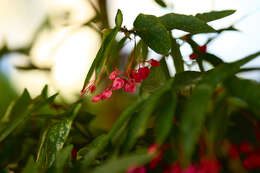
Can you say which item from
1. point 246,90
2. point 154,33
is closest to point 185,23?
point 154,33

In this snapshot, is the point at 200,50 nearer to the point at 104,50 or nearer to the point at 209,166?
the point at 104,50

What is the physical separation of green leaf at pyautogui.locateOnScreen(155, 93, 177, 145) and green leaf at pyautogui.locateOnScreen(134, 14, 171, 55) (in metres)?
0.11

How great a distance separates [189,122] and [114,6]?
92 cm

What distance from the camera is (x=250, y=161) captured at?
293 mm

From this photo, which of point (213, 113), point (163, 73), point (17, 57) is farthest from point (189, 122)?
point (17, 57)

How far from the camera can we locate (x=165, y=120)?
11.5 inches

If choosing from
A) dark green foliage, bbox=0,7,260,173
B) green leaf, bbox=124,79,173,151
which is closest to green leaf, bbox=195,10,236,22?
dark green foliage, bbox=0,7,260,173

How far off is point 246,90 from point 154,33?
15cm

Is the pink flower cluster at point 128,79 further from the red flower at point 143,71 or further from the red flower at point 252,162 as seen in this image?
the red flower at point 252,162

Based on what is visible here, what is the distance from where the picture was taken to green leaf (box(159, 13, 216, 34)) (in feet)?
1.36

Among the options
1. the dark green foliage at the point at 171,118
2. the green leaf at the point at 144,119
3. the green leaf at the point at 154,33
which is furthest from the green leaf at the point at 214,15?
the green leaf at the point at 144,119

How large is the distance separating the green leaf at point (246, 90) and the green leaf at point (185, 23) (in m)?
0.12

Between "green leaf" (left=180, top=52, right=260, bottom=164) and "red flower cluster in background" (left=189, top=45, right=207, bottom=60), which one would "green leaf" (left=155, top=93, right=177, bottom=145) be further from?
"red flower cluster in background" (left=189, top=45, right=207, bottom=60)

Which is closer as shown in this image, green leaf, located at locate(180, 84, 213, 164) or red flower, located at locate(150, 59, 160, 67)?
green leaf, located at locate(180, 84, 213, 164)
